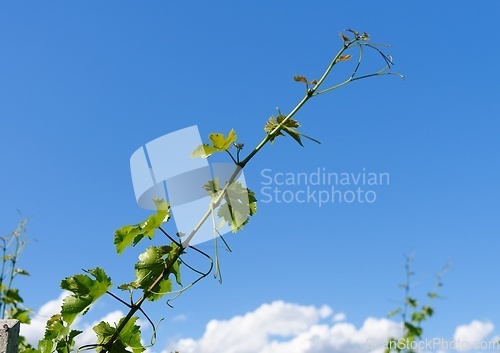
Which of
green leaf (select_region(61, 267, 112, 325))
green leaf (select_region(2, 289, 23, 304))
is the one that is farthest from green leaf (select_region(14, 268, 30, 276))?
green leaf (select_region(61, 267, 112, 325))

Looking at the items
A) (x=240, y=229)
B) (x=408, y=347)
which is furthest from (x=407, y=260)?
(x=240, y=229)

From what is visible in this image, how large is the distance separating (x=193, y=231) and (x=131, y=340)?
14.4 inches

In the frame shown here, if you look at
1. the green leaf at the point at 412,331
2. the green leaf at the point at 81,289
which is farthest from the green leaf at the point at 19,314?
the green leaf at the point at 412,331

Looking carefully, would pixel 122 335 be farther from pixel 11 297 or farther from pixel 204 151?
pixel 11 297

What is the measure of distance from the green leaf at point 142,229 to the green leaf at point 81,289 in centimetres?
8

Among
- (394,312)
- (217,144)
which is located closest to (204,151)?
(217,144)

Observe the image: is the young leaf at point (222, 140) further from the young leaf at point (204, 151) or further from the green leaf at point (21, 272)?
the green leaf at point (21, 272)

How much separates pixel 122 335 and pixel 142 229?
30cm

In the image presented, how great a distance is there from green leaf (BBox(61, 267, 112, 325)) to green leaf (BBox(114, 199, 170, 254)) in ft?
0.27

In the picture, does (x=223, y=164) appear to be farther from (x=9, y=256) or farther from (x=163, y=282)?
(x=9, y=256)

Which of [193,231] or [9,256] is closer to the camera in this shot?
[193,231]

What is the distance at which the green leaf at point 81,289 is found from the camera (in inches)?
61.4

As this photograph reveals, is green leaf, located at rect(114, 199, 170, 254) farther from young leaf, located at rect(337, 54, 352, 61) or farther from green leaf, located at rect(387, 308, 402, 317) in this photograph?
green leaf, located at rect(387, 308, 402, 317)

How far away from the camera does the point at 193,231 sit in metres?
1.50
